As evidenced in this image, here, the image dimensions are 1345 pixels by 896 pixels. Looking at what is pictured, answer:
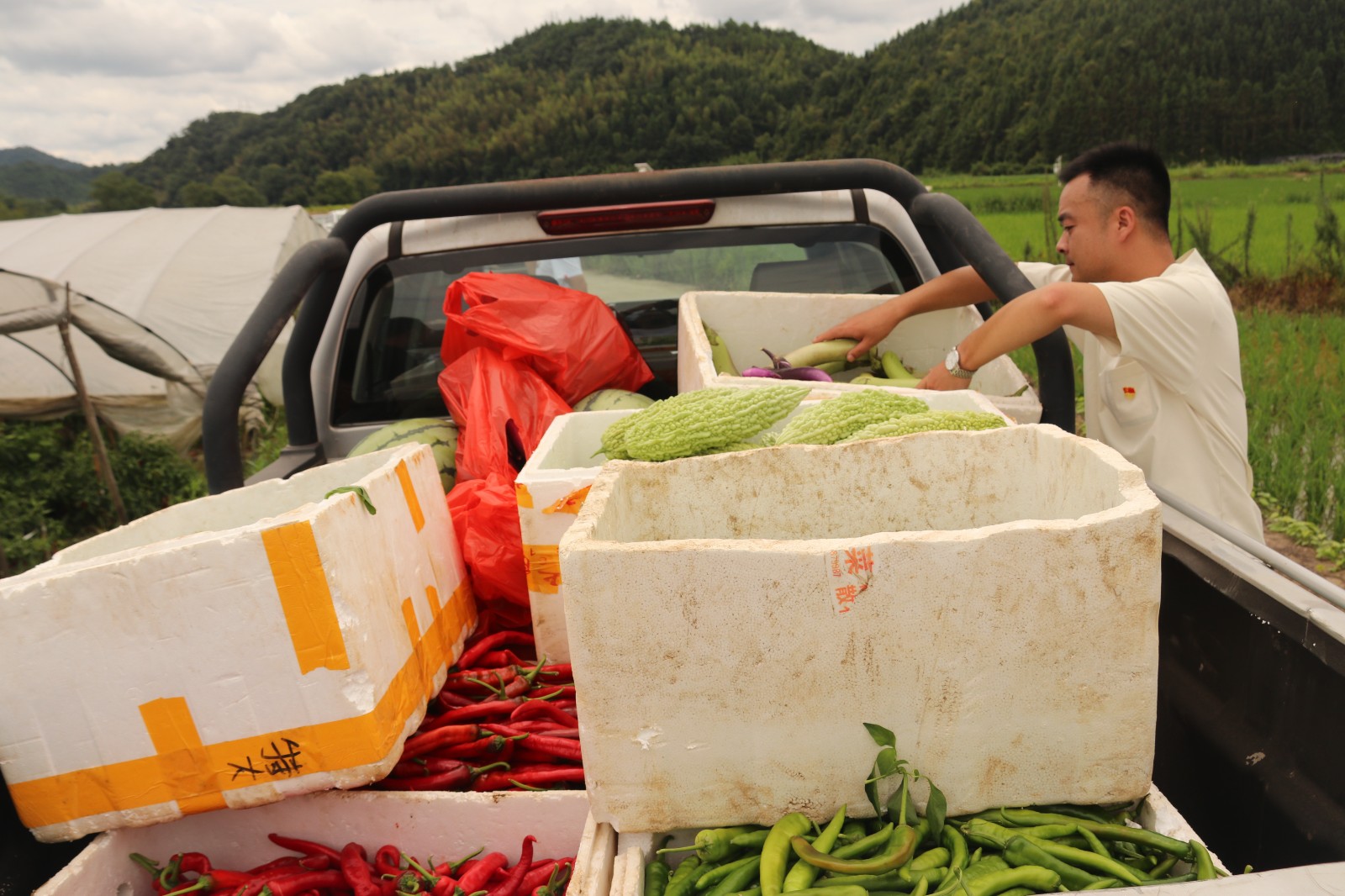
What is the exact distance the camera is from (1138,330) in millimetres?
2648

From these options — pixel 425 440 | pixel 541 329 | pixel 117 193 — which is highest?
pixel 117 193

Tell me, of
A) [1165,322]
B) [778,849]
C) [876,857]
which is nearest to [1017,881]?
[876,857]

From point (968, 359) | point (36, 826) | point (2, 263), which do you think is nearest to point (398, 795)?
point (36, 826)

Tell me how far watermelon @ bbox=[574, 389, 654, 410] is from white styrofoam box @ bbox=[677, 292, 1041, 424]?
0.62ft

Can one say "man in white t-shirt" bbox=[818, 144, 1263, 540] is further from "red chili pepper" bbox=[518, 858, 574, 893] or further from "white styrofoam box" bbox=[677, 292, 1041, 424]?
"red chili pepper" bbox=[518, 858, 574, 893]

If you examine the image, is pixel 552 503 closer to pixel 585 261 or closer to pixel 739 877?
pixel 739 877

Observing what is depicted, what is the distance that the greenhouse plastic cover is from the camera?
1018 centimetres

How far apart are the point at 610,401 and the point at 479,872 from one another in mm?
1722

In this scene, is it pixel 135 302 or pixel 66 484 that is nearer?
pixel 66 484

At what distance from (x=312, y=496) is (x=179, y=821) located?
2.88 feet

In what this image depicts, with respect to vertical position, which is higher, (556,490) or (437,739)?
(556,490)

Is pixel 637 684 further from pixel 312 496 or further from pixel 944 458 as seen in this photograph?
pixel 312 496

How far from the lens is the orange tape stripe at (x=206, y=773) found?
6.22 feet

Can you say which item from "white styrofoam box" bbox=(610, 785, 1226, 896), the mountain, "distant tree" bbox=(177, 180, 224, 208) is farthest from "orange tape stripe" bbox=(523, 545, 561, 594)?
the mountain
